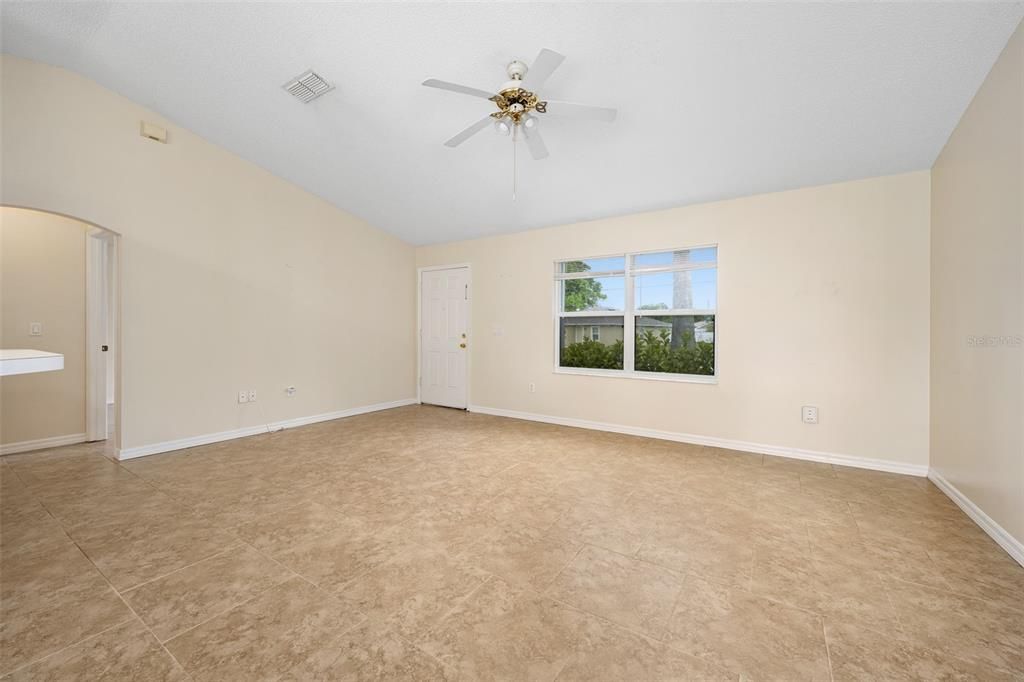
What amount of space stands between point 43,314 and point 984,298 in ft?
24.7

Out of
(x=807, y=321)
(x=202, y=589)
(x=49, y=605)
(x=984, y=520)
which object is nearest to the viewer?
(x=49, y=605)

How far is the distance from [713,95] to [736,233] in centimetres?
161

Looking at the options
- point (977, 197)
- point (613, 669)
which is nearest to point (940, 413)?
point (977, 197)

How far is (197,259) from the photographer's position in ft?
13.5

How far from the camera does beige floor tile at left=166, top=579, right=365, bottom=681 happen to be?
55.2 inches

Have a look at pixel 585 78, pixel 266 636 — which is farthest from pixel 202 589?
pixel 585 78

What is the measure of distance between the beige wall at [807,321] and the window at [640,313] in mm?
161

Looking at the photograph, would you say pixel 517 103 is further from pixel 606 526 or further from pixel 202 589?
pixel 202 589

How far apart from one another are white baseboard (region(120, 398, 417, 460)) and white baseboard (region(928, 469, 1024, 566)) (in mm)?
5827

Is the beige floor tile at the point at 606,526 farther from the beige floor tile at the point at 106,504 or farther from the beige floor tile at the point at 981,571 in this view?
the beige floor tile at the point at 106,504

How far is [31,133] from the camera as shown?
3.19 m

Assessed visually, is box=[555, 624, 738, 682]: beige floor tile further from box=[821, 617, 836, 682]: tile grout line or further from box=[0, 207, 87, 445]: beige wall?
box=[0, 207, 87, 445]: beige wall

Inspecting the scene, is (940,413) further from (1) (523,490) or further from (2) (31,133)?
(2) (31,133)

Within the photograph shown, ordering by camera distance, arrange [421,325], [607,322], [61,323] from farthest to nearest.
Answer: [421,325] < [607,322] < [61,323]
